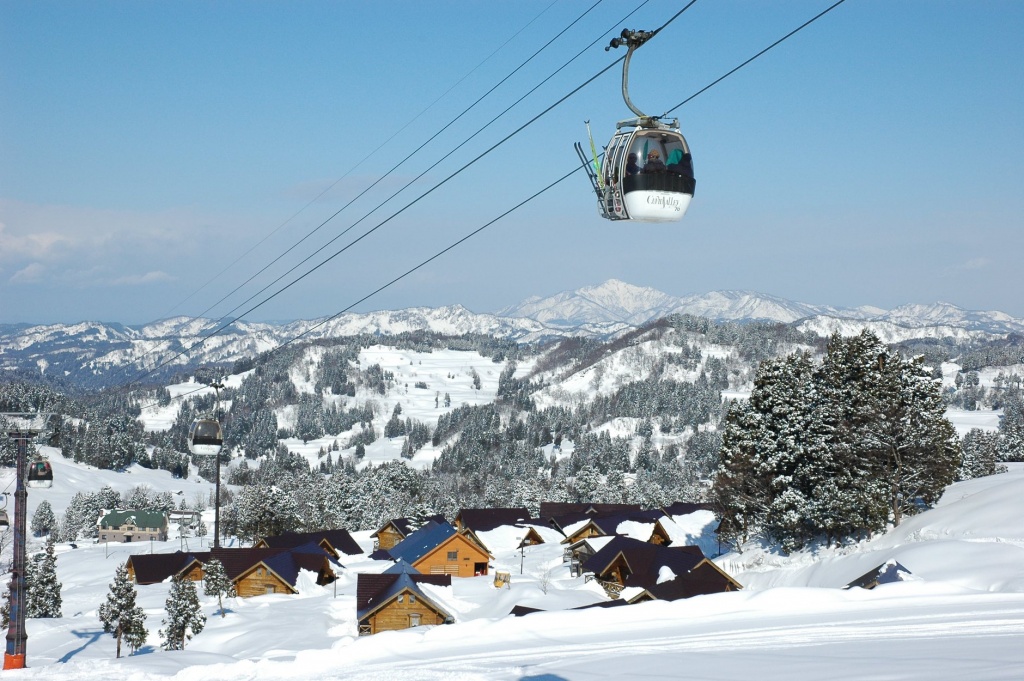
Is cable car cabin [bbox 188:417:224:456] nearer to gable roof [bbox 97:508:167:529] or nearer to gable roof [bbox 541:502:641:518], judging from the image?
gable roof [bbox 541:502:641:518]

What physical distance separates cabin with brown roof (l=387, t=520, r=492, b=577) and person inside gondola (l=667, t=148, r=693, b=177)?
45159mm

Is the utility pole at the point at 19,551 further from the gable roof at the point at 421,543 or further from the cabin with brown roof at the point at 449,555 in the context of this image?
the gable roof at the point at 421,543

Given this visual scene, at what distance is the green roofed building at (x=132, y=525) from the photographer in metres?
117

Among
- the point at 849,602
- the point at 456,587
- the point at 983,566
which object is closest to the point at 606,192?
the point at 849,602

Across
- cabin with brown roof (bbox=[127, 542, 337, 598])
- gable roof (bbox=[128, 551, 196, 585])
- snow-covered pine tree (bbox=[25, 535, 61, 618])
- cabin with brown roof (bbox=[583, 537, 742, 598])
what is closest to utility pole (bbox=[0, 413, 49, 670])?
snow-covered pine tree (bbox=[25, 535, 61, 618])

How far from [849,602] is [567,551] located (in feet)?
142

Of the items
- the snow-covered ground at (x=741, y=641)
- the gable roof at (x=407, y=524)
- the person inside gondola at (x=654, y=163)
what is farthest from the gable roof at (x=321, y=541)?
the person inside gondola at (x=654, y=163)

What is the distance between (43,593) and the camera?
37.3m

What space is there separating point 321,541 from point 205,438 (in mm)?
34562

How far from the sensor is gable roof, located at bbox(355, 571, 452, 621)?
34.6 m

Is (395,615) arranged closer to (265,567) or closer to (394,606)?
(394,606)

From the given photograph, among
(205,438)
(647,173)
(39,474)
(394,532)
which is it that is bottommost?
(394,532)

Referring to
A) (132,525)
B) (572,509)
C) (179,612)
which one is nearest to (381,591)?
(179,612)

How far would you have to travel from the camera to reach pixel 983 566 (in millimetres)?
20812
